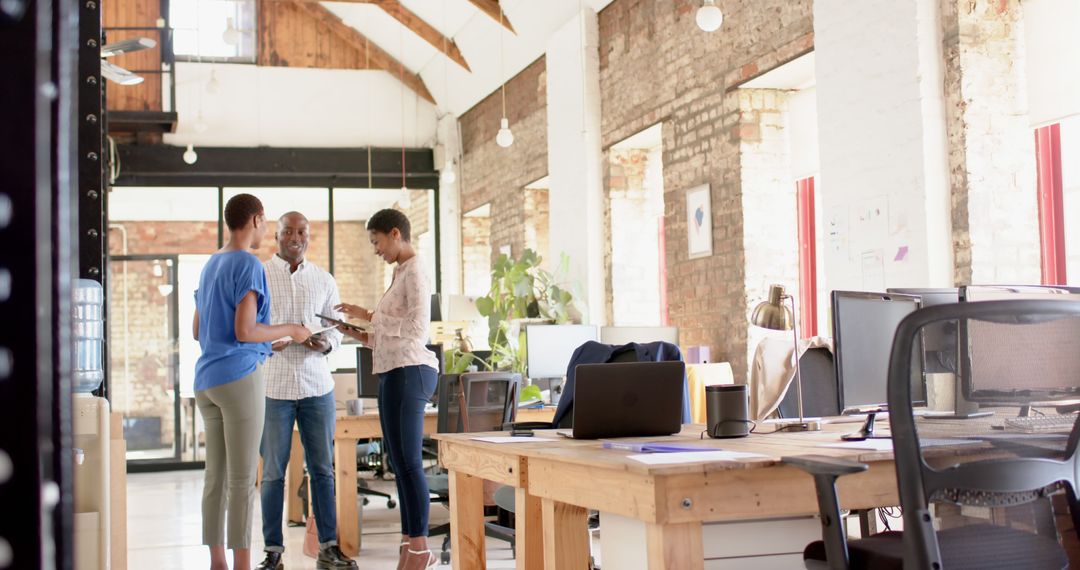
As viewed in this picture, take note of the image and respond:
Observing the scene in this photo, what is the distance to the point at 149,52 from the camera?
11.6 metres

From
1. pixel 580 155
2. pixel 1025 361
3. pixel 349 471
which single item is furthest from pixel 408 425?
pixel 580 155

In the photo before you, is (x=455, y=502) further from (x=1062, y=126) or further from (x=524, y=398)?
(x=1062, y=126)

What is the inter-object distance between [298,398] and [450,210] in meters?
8.39

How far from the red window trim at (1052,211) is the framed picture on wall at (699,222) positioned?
2318mm

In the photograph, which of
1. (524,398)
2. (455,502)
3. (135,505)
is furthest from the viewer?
(135,505)

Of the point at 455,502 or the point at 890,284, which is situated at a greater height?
the point at 890,284

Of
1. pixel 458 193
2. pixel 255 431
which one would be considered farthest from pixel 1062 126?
pixel 458 193

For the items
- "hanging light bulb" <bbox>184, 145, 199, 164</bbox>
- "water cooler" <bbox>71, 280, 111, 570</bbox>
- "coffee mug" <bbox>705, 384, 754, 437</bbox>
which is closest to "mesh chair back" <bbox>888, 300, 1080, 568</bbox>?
"coffee mug" <bbox>705, 384, 754, 437</bbox>

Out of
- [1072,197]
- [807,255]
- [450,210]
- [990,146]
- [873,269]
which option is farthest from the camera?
[450,210]

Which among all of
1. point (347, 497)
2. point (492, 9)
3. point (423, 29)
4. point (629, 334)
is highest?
point (423, 29)

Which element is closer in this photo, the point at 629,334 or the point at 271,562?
the point at 271,562

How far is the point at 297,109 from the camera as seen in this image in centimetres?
1226

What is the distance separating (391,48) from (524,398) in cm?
735

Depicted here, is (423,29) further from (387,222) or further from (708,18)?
(387,222)
